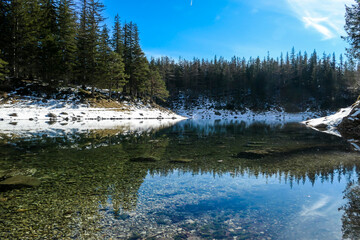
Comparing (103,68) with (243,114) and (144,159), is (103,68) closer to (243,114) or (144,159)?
(144,159)

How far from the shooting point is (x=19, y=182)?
23.1 feet

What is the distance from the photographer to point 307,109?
90062 millimetres

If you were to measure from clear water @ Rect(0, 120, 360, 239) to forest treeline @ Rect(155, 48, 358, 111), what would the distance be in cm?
8128

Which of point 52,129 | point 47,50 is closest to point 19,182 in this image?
point 52,129

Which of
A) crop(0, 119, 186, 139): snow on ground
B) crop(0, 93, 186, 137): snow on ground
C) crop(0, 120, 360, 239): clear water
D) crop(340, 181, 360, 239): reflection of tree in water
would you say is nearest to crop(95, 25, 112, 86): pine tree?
crop(0, 93, 186, 137): snow on ground

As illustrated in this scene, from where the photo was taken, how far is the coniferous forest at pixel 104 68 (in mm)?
38781

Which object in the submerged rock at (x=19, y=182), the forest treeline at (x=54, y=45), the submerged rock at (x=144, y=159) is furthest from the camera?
the forest treeline at (x=54, y=45)

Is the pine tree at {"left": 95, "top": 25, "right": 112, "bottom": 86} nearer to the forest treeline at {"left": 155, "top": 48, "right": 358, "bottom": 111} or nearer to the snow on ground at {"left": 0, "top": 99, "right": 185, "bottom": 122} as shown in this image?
the snow on ground at {"left": 0, "top": 99, "right": 185, "bottom": 122}

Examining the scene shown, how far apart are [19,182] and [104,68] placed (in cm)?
4125

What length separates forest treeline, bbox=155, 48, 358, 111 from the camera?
94431 mm

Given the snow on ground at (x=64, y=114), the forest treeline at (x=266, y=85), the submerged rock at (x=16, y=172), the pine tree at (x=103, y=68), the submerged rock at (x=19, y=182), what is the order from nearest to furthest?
the submerged rock at (x=19, y=182) < the submerged rock at (x=16, y=172) < the snow on ground at (x=64, y=114) < the pine tree at (x=103, y=68) < the forest treeline at (x=266, y=85)

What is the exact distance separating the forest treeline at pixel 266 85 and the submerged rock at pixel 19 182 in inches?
3330

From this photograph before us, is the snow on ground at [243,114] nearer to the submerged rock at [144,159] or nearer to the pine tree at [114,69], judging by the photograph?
the pine tree at [114,69]

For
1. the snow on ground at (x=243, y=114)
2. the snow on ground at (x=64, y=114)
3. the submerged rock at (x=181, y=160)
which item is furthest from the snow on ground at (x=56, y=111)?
the snow on ground at (x=243, y=114)
